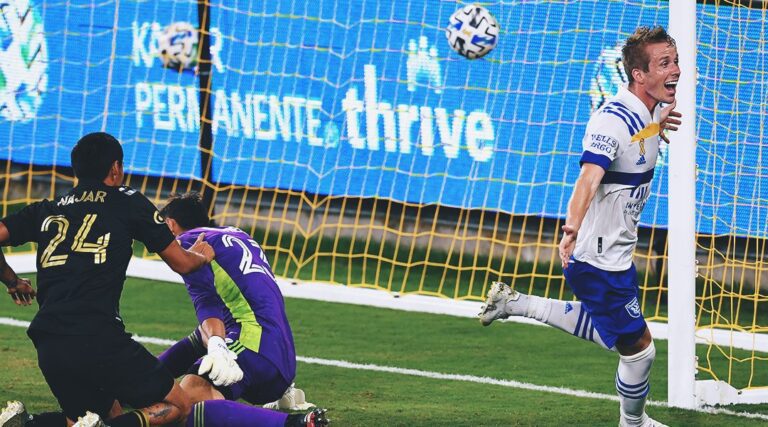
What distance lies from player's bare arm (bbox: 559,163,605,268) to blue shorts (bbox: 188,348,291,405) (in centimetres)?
136

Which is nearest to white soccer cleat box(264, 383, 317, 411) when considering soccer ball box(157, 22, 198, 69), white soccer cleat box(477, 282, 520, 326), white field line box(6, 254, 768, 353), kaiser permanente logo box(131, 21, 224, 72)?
white soccer cleat box(477, 282, 520, 326)

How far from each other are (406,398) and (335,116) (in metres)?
4.49

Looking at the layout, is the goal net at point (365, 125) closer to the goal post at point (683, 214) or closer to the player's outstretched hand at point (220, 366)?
the goal post at point (683, 214)

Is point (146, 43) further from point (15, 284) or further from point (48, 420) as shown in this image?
point (48, 420)

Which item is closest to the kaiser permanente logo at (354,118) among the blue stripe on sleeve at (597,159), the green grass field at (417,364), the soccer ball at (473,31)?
the soccer ball at (473,31)

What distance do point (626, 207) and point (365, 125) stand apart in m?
5.38

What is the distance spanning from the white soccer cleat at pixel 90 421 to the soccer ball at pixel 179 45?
274 inches

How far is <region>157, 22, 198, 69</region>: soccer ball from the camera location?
39.0 feet

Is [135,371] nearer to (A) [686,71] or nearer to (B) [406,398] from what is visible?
(B) [406,398]

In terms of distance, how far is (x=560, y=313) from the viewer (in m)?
6.49

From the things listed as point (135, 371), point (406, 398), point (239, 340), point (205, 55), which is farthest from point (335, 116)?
point (135, 371)

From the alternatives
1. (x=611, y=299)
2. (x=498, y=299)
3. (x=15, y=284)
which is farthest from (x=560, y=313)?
(x=15, y=284)

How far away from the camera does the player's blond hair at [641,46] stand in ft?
19.6

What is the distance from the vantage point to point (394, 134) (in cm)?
Result: 1112
